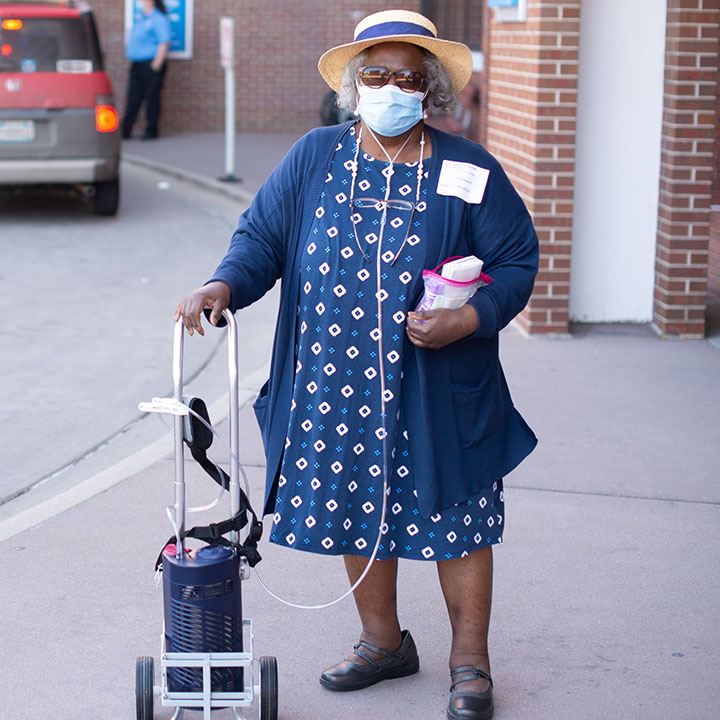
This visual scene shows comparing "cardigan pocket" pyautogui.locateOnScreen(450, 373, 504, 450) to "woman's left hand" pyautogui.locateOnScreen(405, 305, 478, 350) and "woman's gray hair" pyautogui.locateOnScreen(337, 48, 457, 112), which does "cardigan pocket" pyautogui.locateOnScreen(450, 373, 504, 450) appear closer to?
"woman's left hand" pyautogui.locateOnScreen(405, 305, 478, 350)

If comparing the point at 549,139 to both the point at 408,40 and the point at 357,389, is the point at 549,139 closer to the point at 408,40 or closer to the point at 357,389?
the point at 408,40

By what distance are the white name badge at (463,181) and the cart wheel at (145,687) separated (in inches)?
57.7

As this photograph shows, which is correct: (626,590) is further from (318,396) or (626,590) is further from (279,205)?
(279,205)

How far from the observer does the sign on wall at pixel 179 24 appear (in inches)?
767

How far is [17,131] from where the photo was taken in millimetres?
11500

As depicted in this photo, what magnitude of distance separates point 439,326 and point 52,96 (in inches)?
354

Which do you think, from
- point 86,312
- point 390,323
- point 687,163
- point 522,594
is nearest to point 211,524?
point 390,323

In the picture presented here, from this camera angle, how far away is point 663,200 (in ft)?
25.2

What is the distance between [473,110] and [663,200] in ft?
18.7

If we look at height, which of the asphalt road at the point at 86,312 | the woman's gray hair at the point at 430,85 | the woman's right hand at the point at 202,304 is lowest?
the asphalt road at the point at 86,312

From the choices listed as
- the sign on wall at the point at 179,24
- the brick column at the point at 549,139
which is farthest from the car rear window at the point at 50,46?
the sign on wall at the point at 179,24

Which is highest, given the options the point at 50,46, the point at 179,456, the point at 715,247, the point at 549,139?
the point at 50,46

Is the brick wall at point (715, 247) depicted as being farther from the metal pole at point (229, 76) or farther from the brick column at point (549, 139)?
the metal pole at point (229, 76)

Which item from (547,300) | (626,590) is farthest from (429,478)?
(547,300)
